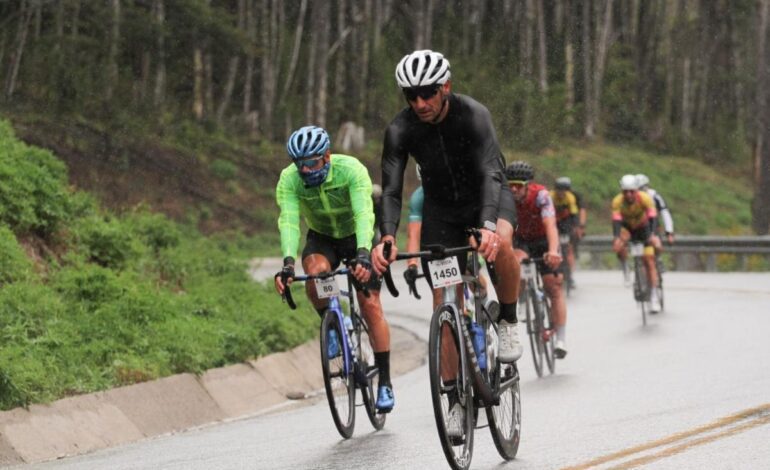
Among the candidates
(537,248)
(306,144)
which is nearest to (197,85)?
(537,248)

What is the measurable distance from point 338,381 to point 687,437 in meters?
2.38

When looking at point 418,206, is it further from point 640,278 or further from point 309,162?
point 640,278

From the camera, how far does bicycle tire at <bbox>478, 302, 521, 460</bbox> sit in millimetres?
7944

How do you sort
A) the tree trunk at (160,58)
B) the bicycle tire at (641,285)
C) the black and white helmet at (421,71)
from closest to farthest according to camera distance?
→ the black and white helmet at (421,71)
the bicycle tire at (641,285)
the tree trunk at (160,58)

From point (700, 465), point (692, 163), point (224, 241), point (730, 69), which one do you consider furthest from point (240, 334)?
point (730, 69)

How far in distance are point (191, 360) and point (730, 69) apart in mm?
75764

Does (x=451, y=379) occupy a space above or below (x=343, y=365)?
above

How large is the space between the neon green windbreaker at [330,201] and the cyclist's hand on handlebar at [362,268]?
0.46 meters

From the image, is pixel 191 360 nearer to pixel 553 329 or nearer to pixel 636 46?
pixel 553 329

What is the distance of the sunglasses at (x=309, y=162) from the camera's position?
31.4 feet

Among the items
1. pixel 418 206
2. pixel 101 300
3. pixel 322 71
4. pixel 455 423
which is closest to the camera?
pixel 455 423

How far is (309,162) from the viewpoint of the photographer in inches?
378

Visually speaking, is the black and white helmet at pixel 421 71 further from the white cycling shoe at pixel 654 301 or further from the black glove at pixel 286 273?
the white cycling shoe at pixel 654 301

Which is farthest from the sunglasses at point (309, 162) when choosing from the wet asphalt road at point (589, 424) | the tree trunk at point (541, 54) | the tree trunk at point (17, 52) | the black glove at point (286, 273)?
the tree trunk at point (541, 54)
